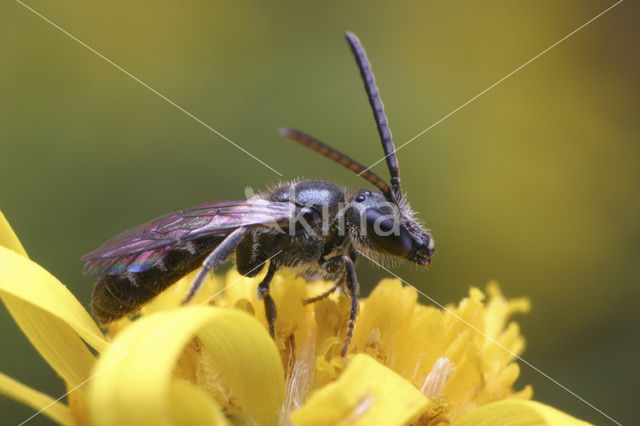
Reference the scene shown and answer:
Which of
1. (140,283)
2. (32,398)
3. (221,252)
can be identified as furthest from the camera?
(140,283)

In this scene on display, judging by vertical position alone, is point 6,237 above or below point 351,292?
below

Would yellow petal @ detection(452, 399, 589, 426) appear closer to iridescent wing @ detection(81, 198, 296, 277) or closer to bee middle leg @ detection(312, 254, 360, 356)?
bee middle leg @ detection(312, 254, 360, 356)

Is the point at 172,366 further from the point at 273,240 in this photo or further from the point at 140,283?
the point at 273,240

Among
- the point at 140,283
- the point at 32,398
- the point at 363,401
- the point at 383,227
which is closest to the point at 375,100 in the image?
the point at 383,227

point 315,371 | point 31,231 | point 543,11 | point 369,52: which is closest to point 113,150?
point 31,231

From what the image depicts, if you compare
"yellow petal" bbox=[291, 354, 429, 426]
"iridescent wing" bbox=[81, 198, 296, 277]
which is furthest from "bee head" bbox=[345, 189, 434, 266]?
"yellow petal" bbox=[291, 354, 429, 426]

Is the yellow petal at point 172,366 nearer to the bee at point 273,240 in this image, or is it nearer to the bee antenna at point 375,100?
the bee at point 273,240

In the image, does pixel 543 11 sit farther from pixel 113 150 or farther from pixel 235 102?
pixel 113 150
